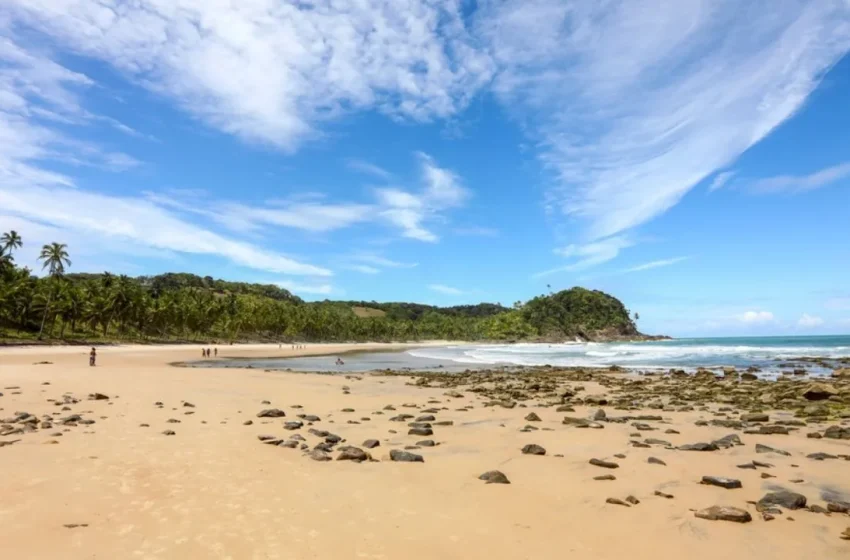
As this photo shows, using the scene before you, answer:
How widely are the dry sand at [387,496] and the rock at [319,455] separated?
383 mm

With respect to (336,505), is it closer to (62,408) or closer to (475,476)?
(475,476)

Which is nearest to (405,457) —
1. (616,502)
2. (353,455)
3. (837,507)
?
(353,455)

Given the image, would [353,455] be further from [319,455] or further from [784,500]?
[784,500]

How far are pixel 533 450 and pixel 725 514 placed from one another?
16.3 ft

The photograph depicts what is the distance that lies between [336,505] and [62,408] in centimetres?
1479

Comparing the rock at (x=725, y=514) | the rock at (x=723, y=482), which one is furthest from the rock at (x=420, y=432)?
the rock at (x=725, y=514)

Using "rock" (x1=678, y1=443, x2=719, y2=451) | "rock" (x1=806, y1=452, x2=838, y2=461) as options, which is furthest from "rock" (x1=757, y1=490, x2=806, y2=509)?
"rock" (x1=806, y1=452, x2=838, y2=461)

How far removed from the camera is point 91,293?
101 metres

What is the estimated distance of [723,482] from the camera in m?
9.71

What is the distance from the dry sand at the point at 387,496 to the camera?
22.7ft

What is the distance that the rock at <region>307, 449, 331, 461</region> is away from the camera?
11516 mm

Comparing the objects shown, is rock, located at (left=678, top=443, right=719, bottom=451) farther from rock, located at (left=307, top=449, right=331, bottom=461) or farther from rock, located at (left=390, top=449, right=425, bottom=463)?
rock, located at (left=307, top=449, right=331, bottom=461)

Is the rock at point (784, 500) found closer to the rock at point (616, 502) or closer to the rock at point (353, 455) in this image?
the rock at point (616, 502)

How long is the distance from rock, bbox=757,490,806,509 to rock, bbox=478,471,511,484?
434 centimetres
